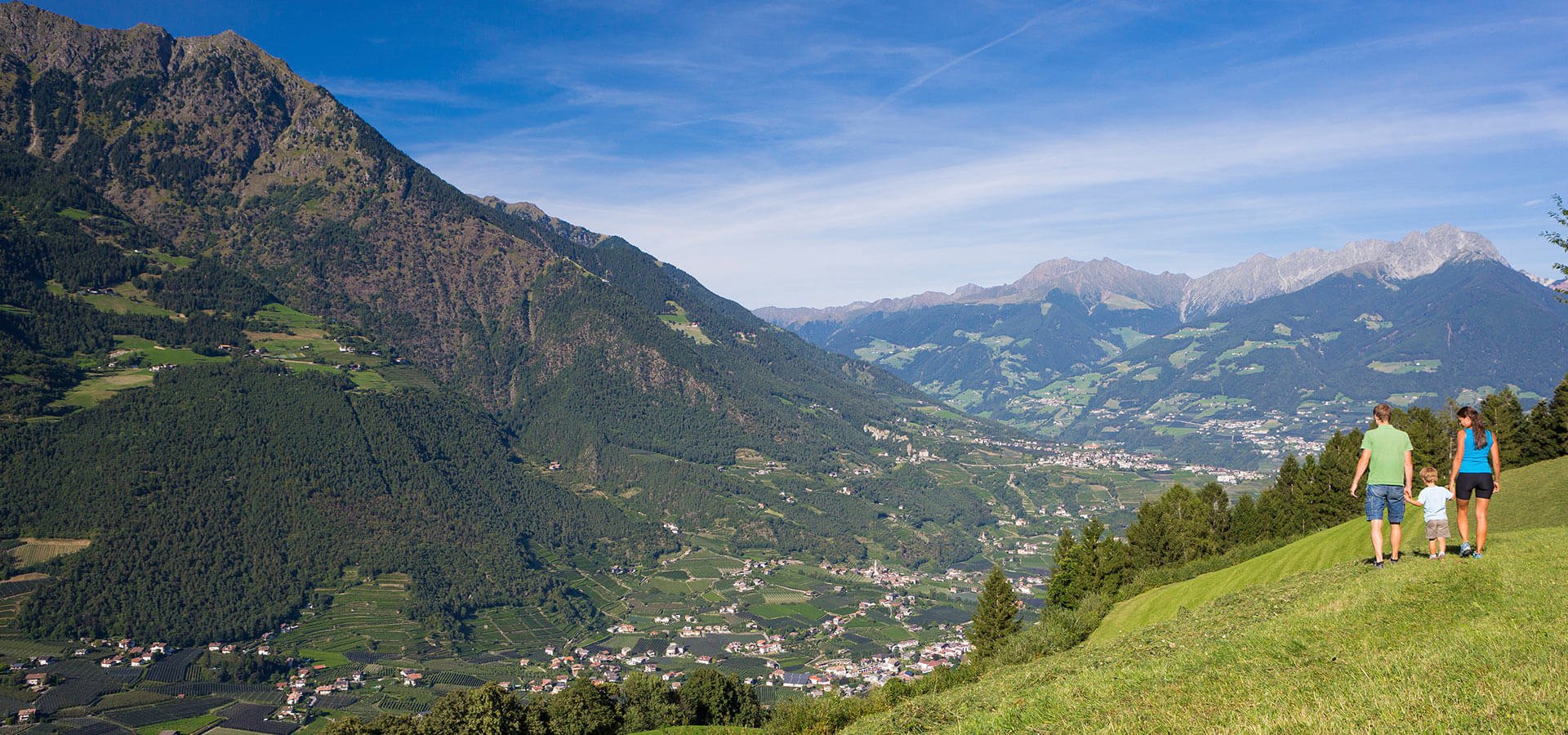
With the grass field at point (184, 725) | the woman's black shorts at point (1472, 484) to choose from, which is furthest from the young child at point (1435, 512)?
the grass field at point (184, 725)

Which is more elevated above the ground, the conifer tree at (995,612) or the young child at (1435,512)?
the young child at (1435,512)

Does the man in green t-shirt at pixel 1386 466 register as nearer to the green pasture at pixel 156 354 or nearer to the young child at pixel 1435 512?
the young child at pixel 1435 512

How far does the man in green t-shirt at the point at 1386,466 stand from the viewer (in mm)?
18828

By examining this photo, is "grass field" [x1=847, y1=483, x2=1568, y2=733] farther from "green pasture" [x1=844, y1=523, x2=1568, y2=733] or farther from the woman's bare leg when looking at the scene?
the woman's bare leg

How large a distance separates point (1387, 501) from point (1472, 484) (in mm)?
1880

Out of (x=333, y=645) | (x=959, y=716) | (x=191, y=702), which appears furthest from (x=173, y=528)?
(x=959, y=716)

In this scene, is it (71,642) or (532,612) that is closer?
(71,642)

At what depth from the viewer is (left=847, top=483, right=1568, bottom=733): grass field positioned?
32.8 ft

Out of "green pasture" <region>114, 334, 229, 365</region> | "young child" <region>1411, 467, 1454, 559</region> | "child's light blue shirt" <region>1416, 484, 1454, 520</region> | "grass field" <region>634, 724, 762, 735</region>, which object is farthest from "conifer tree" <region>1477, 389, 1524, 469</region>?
"green pasture" <region>114, 334, 229, 365</region>

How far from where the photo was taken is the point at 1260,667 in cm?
1441

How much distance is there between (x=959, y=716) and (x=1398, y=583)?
10272mm

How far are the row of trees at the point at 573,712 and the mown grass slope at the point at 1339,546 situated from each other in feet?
110

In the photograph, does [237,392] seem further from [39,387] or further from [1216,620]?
[1216,620]

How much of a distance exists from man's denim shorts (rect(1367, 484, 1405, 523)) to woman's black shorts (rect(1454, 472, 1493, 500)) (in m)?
1.36
